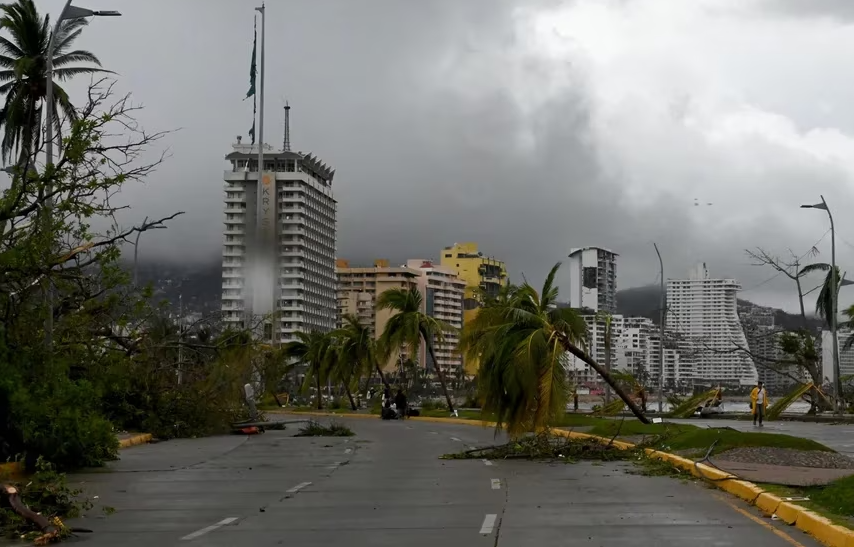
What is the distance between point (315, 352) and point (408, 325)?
63.4 ft

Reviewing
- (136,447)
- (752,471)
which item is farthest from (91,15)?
(752,471)

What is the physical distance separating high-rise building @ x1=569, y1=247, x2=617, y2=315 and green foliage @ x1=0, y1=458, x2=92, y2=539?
96.7 meters

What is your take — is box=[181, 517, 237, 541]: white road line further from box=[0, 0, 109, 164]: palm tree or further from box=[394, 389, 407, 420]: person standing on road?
box=[394, 389, 407, 420]: person standing on road

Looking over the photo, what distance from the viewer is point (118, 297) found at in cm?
2202

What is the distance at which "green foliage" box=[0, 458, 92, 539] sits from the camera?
1291 cm

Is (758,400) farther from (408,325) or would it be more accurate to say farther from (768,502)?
(768,502)

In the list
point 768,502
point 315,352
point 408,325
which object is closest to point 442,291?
point 315,352

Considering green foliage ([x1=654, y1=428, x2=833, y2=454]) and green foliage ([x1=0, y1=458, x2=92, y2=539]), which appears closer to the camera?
green foliage ([x1=0, y1=458, x2=92, y2=539])

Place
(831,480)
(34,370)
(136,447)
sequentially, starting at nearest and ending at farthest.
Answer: (831,480) < (34,370) < (136,447)

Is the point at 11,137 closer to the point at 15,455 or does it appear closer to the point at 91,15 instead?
the point at 91,15

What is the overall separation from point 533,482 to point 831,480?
5.03 m

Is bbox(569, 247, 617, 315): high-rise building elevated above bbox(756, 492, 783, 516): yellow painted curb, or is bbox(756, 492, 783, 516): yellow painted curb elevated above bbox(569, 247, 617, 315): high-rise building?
bbox(569, 247, 617, 315): high-rise building

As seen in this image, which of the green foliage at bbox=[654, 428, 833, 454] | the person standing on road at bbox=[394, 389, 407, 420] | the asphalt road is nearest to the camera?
the asphalt road

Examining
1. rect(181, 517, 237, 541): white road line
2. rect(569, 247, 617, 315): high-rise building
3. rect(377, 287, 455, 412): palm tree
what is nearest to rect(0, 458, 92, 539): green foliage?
rect(181, 517, 237, 541): white road line
